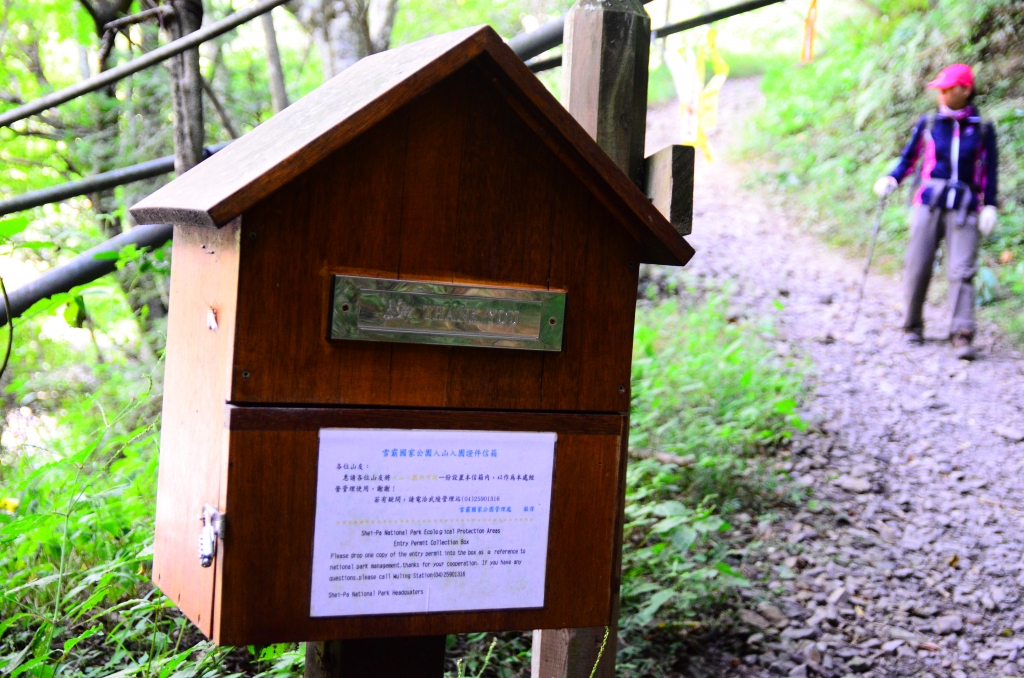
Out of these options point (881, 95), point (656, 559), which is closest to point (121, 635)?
point (656, 559)

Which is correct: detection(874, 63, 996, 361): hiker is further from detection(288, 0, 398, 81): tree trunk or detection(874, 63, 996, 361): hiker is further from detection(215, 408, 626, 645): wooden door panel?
detection(215, 408, 626, 645): wooden door panel

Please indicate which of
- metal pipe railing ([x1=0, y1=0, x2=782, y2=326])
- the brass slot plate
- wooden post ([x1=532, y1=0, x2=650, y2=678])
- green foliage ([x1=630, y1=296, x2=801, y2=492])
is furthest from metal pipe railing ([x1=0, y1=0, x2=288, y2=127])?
green foliage ([x1=630, y1=296, x2=801, y2=492])

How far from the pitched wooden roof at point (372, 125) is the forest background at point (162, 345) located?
729 mm

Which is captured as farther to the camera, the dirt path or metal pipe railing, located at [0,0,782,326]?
the dirt path

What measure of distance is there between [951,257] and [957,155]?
78cm

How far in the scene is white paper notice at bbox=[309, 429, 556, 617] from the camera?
135cm

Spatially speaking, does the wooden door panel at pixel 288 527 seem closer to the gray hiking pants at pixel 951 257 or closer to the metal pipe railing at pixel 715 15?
the metal pipe railing at pixel 715 15

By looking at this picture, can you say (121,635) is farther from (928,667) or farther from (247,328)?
(928,667)

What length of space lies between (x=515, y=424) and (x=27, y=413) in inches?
183

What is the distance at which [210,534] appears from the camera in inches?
51.8

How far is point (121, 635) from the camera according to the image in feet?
7.60

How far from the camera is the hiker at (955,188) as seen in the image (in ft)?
21.5

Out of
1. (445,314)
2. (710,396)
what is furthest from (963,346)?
(445,314)

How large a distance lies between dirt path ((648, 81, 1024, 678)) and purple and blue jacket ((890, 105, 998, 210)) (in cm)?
129
